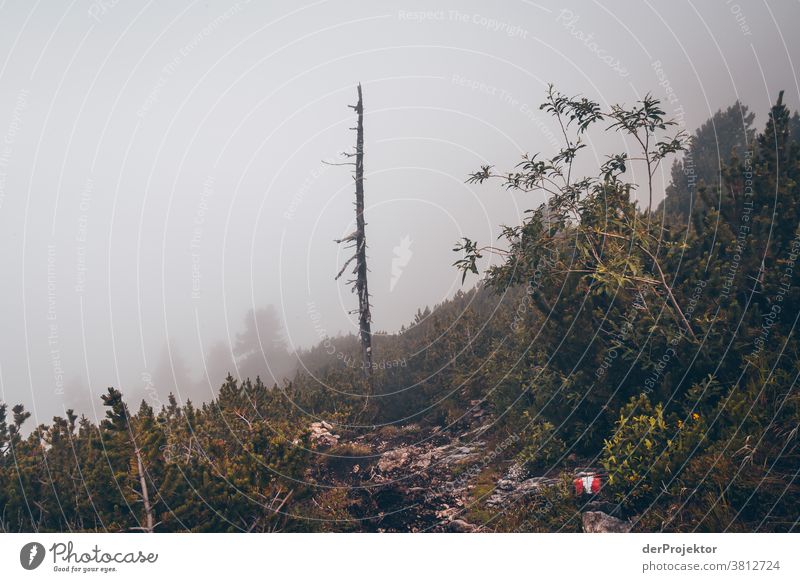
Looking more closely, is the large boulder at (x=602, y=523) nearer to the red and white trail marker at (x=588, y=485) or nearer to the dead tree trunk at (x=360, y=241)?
the red and white trail marker at (x=588, y=485)

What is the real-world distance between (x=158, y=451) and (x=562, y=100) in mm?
10582

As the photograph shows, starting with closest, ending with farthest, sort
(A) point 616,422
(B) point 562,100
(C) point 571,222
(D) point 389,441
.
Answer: (A) point 616,422, (B) point 562,100, (C) point 571,222, (D) point 389,441

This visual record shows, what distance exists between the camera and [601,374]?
11.2m

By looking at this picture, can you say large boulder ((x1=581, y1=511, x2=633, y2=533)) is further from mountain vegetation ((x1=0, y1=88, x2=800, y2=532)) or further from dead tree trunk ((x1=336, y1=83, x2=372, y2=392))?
dead tree trunk ((x1=336, y1=83, x2=372, y2=392))

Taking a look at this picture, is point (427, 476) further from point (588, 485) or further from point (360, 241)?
point (360, 241)
